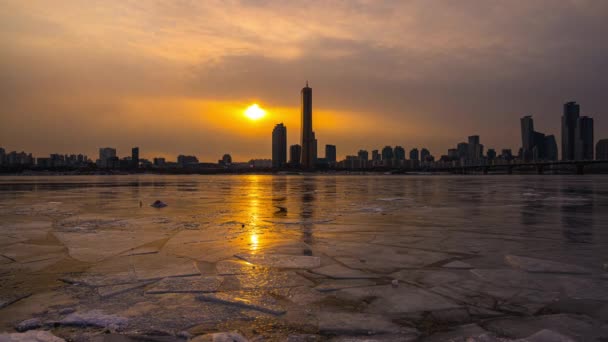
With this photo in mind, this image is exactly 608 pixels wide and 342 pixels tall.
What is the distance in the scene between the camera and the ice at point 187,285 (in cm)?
551

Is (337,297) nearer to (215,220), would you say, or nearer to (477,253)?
(477,253)

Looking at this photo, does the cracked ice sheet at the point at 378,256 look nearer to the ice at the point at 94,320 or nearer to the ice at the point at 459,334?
the ice at the point at 459,334

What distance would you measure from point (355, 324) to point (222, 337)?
1.39 metres

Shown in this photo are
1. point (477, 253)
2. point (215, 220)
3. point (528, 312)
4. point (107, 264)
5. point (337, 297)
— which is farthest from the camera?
point (215, 220)

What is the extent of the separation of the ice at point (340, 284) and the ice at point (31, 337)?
3.11 metres

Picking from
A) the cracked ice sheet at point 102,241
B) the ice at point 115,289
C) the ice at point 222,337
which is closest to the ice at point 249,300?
the ice at point 222,337

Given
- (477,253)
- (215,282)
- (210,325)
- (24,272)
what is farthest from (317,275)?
(24,272)

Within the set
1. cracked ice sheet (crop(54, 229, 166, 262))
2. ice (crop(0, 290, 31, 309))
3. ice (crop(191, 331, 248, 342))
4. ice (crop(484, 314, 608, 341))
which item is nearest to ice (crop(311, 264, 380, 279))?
ice (crop(484, 314, 608, 341))

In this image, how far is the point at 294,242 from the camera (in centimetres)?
924

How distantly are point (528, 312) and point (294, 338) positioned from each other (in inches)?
108

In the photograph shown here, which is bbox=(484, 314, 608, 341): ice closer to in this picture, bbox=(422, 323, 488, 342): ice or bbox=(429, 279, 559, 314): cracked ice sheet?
bbox=(422, 323, 488, 342): ice

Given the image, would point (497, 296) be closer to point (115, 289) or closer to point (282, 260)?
point (282, 260)

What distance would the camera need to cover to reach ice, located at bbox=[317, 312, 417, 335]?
161 inches

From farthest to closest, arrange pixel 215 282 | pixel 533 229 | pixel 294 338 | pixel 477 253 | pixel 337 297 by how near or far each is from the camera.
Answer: pixel 533 229, pixel 477 253, pixel 215 282, pixel 337 297, pixel 294 338
